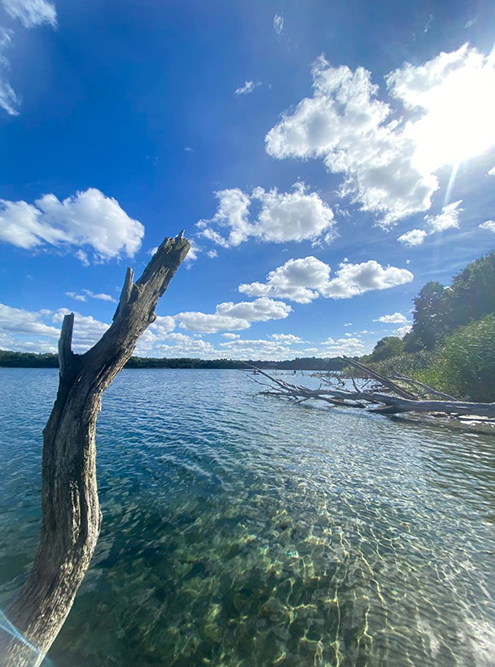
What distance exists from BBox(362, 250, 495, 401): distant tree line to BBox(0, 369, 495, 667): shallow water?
12.5 metres

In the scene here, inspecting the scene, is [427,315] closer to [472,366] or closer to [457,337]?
[457,337]

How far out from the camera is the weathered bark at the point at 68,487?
8.65 feet

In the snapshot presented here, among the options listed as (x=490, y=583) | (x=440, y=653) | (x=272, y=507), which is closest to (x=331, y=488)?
(x=272, y=507)

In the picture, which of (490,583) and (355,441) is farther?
(355,441)

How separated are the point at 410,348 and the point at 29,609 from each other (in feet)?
299

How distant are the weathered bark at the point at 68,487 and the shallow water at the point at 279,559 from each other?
4.12 feet

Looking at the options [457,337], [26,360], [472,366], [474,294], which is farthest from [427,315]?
[26,360]

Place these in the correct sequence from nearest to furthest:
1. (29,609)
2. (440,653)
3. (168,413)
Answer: (29,609)
(440,653)
(168,413)

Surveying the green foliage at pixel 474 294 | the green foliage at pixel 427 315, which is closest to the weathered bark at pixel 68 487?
the green foliage at pixel 474 294

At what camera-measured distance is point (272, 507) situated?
21.8 feet

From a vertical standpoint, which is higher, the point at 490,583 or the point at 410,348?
the point at 410,348

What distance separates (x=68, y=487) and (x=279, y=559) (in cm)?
420

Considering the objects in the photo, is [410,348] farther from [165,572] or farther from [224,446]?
[165,572]

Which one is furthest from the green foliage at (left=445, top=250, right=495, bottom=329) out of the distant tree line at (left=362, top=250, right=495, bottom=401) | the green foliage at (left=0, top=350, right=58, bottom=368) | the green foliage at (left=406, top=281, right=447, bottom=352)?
the green foliage at (left=0, top=350, right=58, bottom=368)
